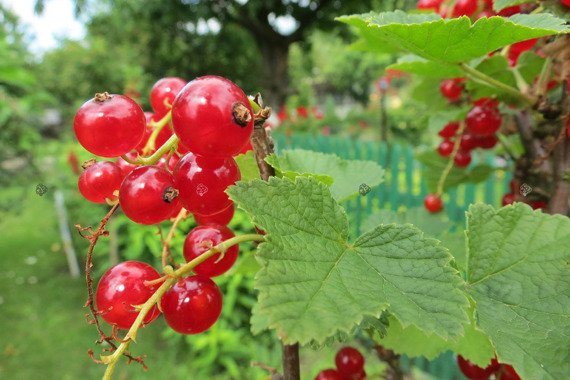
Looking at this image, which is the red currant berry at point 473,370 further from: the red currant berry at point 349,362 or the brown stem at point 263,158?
the brown stem at point 263,158

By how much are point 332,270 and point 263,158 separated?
5.2 inches

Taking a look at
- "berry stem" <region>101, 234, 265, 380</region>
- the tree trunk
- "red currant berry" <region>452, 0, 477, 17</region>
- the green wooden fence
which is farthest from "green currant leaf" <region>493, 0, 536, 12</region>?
the tree trunk

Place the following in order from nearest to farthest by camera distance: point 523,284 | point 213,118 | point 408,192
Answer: point 213,118, point 523,284, point 408,192

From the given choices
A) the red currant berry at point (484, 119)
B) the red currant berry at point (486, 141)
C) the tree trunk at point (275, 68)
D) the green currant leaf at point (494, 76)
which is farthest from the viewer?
the tree trunk at point (275, 68)

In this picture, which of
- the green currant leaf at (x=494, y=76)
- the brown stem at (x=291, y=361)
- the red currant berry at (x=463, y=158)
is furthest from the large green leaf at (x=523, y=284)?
the red currant berry at (x=463, y=158)

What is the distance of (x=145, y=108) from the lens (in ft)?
17.0

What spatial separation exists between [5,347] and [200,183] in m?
4.00

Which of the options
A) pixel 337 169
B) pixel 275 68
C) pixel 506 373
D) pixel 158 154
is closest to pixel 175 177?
pixel 158 154

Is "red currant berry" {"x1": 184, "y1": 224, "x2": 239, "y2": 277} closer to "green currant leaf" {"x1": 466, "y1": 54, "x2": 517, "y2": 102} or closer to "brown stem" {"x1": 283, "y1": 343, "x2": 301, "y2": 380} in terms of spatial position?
"brown stem" {"x1": 283, "y1": 343, "x2": 301, "y2": 380}

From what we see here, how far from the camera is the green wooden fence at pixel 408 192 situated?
3028 millimetres

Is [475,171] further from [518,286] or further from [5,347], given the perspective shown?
[5,347]

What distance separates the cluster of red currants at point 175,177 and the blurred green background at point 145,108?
152mm

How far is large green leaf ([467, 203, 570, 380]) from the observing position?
1.36 ft

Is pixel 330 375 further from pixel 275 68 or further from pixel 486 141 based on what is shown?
pixel 275 68
